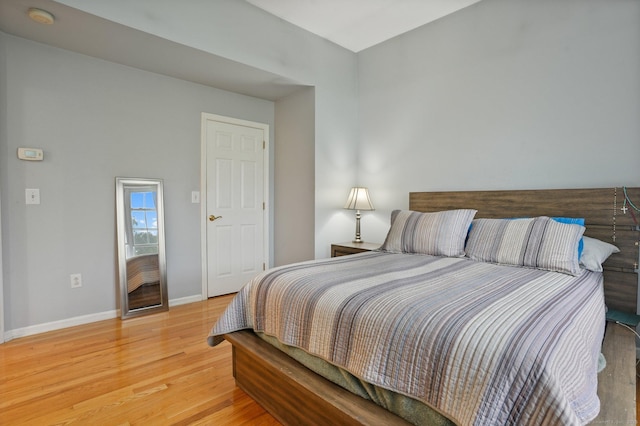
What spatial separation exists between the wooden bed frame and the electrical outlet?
1893mm

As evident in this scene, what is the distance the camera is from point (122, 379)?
1959 mm

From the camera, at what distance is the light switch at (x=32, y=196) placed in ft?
8.50

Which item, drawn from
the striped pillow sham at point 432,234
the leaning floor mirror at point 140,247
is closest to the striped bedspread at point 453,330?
the striped pillow sham at point 432,234

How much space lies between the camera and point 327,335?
4.44 ft

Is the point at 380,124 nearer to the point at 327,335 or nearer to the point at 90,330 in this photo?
the point at 327,335

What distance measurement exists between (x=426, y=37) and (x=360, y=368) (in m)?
3.29

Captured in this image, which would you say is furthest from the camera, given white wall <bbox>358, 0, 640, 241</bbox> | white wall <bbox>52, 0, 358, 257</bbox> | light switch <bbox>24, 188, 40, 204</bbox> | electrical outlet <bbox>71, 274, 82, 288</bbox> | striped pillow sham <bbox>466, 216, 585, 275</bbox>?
electrical outlet <bbox>71, 274, 82, 288</bbox>

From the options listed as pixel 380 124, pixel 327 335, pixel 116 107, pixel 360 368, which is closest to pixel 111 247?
pixel 116 107

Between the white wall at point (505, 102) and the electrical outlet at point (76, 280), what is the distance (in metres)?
2.90

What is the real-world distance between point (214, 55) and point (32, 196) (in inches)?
72.8

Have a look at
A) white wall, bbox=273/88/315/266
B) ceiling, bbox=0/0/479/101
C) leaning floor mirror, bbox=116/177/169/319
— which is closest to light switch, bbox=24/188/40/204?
leaning floor mirror, bbox=116/177/169/319

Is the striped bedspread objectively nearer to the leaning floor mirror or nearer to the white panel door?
the leaning floor mirror

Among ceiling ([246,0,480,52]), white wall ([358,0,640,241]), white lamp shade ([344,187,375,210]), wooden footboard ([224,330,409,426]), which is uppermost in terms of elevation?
ceiling ([246,0,480,52])

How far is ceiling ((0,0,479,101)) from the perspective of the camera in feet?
7.63
